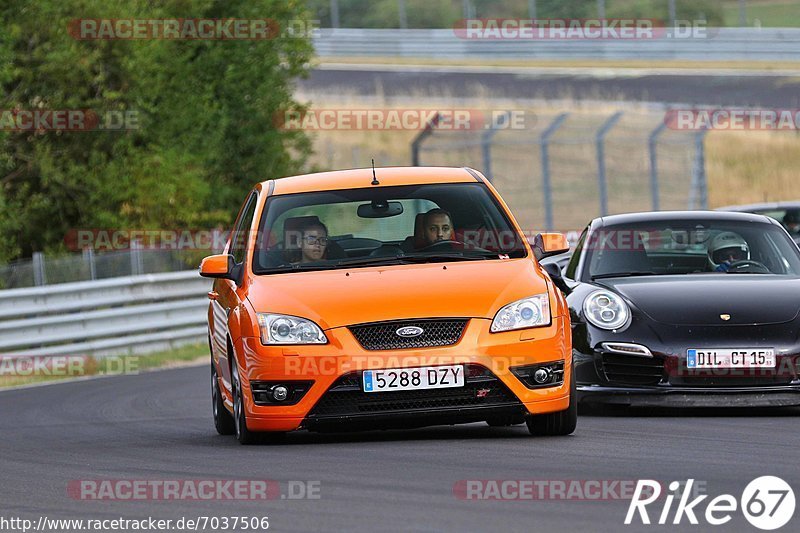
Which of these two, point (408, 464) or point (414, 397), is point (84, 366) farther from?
point (408, 464)

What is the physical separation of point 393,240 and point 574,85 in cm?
3547

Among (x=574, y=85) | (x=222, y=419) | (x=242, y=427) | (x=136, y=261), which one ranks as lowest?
(x=574, y=85)

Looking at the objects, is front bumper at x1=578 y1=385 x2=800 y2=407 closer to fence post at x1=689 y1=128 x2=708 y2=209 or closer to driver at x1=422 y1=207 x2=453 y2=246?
driver at x1=422 y1=207 x2=453 y2=246

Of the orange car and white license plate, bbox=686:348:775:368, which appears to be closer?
the orange car

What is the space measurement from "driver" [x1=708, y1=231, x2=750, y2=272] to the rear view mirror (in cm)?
284

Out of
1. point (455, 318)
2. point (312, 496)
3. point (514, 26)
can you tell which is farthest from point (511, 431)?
point (514, 26)

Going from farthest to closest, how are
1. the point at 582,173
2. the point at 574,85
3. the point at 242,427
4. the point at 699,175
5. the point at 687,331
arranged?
1. the point at 574,85
2. the point at 582,173
3. the point at 699,175
4. the point at 687,331
5. the point at 242,427

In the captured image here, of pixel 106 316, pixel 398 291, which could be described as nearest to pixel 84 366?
pixel 106 316

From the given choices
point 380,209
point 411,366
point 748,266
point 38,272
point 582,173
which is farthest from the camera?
point 582,173

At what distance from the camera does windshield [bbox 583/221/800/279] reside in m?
11.9

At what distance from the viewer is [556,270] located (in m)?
12.0

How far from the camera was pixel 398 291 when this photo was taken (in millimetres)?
9133

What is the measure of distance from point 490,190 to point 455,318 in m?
1.57

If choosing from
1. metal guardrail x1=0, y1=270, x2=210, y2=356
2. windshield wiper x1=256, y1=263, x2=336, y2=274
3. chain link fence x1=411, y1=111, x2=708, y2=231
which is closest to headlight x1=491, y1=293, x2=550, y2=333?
windshield wiper x1=256, y1=263, x2=336, y2=274
